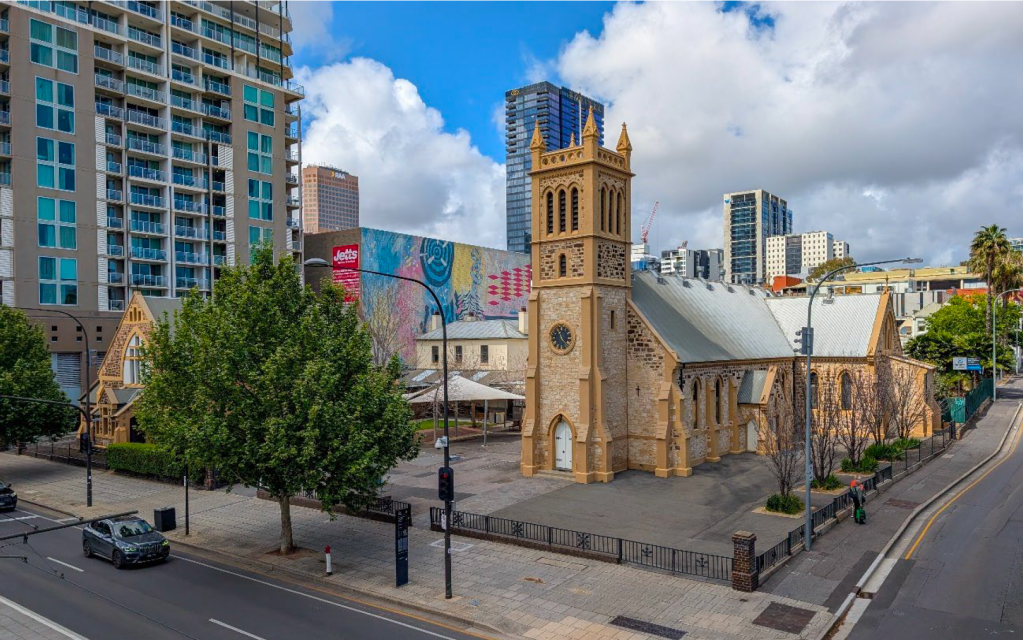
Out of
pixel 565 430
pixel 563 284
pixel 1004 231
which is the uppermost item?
pixel 1004 231

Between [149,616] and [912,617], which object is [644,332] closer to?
[912,617]

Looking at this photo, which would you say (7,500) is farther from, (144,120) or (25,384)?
(144,120)

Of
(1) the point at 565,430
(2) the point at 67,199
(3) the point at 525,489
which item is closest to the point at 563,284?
(1) the point at 565,430

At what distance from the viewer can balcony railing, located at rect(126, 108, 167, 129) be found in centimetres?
6669

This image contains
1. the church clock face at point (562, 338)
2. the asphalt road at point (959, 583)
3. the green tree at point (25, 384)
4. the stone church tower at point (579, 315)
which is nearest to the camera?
the asphalt road at point (959, 583)

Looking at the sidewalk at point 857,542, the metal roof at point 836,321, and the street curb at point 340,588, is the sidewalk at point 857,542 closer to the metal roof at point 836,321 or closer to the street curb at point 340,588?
the street curb at point 340,588

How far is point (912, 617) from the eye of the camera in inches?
750

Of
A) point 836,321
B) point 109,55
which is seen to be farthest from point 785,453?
point 109,55

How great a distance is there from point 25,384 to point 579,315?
1240 inches

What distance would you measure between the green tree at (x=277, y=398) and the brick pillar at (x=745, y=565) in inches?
438

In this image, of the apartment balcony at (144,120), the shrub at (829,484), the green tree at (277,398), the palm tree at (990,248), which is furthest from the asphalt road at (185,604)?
the palm tree at (990,248)

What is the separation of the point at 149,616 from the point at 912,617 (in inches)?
801

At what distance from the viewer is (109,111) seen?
6525 centimetres

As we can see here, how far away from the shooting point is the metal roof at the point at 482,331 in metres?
67.4
